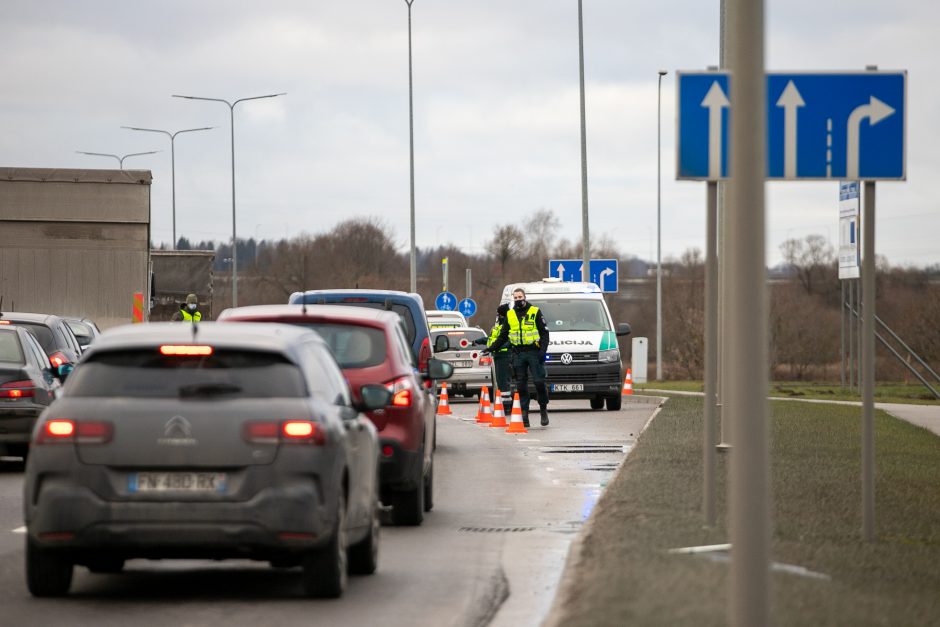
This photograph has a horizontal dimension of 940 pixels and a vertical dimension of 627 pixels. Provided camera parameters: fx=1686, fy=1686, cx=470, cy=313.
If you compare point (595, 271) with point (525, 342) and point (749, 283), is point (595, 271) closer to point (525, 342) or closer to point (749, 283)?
point (525, 342)

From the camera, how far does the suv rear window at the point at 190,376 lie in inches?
338

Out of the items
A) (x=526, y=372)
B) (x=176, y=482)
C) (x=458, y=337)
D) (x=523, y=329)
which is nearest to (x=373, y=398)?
(x=176, y=482)

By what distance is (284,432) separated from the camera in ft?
27.8

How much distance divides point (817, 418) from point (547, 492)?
9095mm

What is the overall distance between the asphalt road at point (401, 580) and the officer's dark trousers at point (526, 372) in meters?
8.77

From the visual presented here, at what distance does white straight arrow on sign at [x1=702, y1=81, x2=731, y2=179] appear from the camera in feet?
35.8

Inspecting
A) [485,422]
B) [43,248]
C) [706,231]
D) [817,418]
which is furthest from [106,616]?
[43,248]

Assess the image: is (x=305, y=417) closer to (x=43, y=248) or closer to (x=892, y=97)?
(x=892, y=97)

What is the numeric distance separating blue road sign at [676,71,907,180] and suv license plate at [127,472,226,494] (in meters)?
4.01

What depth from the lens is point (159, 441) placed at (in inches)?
331

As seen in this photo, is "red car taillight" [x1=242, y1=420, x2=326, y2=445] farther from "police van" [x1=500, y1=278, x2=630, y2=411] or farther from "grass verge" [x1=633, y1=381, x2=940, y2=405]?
"grass verge" [x1=633, y1=381, x2=940, y2=405]

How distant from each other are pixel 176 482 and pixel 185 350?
0.69m

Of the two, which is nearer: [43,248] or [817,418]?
[817,418]

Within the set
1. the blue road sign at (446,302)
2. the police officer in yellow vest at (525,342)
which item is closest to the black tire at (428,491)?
the police officer in yellow vest at (525,342)
